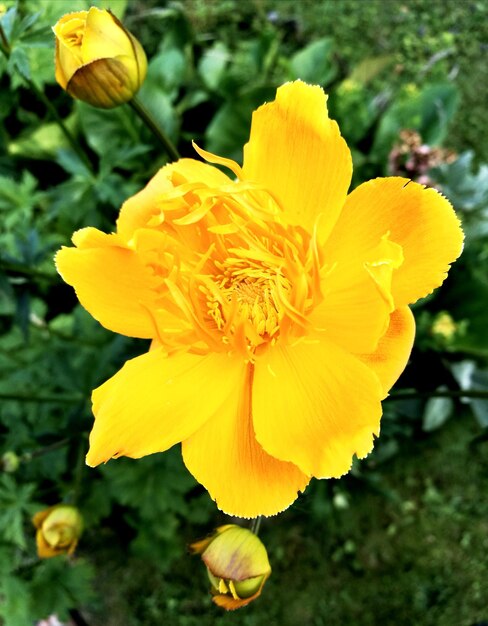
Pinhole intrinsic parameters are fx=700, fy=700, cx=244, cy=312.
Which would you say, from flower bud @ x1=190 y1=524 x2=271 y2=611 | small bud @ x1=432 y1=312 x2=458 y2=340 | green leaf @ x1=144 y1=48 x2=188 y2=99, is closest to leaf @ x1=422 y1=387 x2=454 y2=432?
small bud @ x1=432 y1=312 x2=458 y2=340

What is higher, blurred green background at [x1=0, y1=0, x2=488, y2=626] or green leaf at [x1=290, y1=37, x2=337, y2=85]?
green leaf at [x1=290, y1=37, x2=337, y2=85]

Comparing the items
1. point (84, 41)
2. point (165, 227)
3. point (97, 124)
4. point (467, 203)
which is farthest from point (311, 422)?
point (97, 124)

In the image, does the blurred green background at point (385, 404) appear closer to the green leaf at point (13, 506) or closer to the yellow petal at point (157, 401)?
the green leaf at point (13, 506)

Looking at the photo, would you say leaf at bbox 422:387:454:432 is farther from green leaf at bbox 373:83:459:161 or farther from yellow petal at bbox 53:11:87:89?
yellow petal at bbox 53:11:87:89

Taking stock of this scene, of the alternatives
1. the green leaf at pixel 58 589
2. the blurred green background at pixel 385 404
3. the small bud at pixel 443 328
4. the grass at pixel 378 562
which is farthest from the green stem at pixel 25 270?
the grass at pixel 378 562

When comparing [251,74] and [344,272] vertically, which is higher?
[344,272]

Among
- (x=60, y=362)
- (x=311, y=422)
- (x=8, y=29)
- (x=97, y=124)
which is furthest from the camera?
(x=97, y=124)

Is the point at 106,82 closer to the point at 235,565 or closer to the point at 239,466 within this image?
the point at 239,466

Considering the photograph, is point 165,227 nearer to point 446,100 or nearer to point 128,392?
point 128,392
